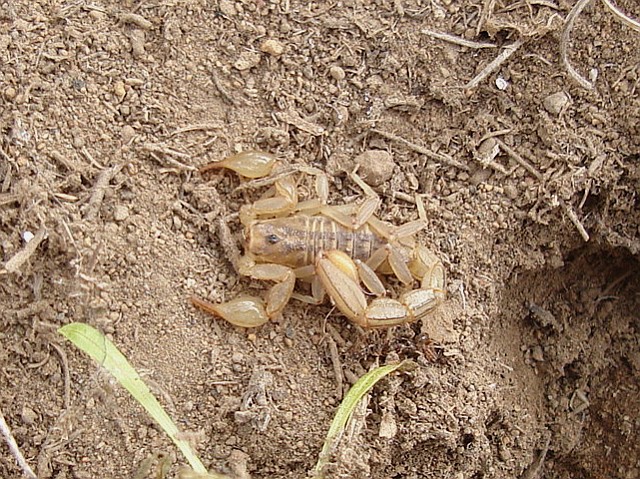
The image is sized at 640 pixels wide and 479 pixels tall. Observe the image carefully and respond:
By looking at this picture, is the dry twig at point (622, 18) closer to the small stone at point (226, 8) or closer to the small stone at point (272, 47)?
the small stone at point (272, 47)

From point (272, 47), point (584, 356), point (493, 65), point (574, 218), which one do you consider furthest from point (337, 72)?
point (584, 356)

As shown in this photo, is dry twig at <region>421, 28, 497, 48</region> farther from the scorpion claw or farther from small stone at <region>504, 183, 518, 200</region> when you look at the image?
the scorpion claw

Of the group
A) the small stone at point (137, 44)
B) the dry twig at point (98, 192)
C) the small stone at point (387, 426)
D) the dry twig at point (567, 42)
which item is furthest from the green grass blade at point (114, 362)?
the dry twig at point (567, 42)

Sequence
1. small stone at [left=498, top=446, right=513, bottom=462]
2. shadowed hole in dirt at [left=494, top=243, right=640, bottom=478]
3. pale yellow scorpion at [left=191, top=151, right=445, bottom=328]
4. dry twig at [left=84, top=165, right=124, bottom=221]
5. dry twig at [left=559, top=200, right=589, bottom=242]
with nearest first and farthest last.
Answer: dry twig at [left=84, top=165, right=124, bottom=221], pale yellow scorpion at [left=191, top=151, right=445, bottom=328], dry twig at [left=559, top=200, right=589, bottom=242], small stone at [left=498, top=446, right=513, bottom=462], shadowed hole in dirt at [left=494, top=243, right=640, bottom=478]

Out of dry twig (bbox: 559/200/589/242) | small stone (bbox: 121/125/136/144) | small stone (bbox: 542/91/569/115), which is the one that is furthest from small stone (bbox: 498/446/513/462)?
small stone (bbox: 121/125/136/144)

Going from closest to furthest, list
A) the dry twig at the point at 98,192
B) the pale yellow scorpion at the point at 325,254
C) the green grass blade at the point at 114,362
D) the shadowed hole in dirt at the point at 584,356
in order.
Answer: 1. the green grass blade at the point at 114,362
2. the dry twig at the point at 98,192
3. the pale yellow scorpion at the point at 325,254
4. the shadowed hole in dirt at the point at 584,356

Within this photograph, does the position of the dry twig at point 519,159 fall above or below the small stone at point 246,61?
below

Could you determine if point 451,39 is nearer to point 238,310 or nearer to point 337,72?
point 337,72
